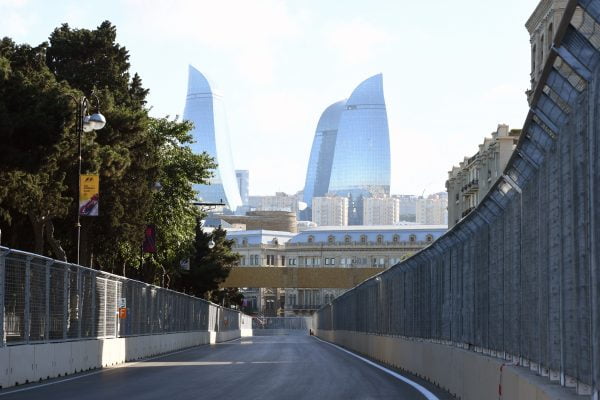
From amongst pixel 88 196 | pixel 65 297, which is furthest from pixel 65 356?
pixel 88 196

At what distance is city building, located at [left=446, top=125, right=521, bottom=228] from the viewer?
109 meters

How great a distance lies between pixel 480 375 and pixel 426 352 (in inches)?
360

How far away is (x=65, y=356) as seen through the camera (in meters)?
27.1

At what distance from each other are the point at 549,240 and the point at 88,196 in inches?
1123

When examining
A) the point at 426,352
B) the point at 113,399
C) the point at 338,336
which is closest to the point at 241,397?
the point at 113,399

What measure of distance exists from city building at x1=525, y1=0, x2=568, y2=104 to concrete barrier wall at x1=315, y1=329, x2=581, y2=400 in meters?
50.2

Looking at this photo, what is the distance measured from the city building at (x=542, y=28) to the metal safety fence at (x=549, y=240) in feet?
213

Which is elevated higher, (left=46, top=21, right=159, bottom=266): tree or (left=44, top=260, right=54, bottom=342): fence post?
(left=46, top=21, right=159, bottom=266): tree

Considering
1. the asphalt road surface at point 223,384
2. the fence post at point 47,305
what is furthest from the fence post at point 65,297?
the fence post at point 47,305

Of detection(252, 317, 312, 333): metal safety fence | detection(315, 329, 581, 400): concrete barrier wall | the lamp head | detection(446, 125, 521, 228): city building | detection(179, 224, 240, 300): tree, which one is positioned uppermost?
detection(446, 125, 521, 228): city building

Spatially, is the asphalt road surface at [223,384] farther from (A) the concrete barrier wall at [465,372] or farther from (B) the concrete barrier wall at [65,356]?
(A) the concrete barrier wall at [465,372]

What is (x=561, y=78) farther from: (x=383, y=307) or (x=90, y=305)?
(x=383, y=307)

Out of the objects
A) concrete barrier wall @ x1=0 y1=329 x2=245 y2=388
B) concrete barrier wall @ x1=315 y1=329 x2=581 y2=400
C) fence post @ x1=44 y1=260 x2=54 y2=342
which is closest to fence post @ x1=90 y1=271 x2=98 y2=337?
concrete barrier wall @ x1=0 y1=329 x2=245 y2=388

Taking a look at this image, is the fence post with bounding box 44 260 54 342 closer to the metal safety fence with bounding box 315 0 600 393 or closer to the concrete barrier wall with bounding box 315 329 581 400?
the concrete barrier wall with bounding box 315 329 581 400
